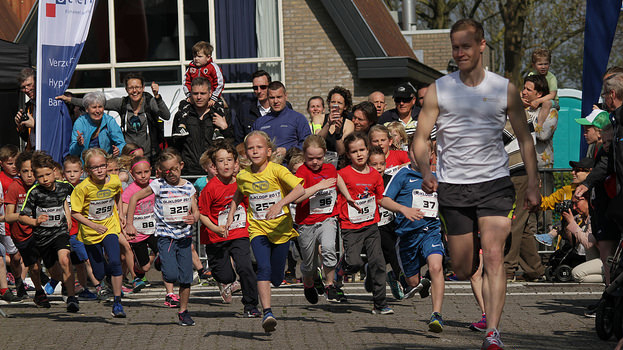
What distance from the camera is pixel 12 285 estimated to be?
13859mm

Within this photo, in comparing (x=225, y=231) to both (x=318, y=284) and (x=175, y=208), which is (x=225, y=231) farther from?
(x=318, y=284)

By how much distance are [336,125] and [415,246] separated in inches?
139

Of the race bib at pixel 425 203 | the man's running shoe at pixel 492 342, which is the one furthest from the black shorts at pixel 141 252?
the man's running shoe at pixel 492 342

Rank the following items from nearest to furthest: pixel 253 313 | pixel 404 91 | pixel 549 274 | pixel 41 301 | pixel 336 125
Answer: pixel 253 313 < pixel 41 301 < pixel 549 274 < pixel 404 91 < pixel 336 125

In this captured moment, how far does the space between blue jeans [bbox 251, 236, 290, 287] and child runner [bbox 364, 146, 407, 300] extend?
167 cm

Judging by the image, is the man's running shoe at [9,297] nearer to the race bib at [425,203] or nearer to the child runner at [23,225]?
the child runner at [23,225]

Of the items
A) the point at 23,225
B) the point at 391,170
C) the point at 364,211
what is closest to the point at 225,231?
the point at 364,211

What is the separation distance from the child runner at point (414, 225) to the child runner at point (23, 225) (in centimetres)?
418

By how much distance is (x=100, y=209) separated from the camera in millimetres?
10992

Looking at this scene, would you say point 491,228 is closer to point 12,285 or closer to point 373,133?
point 373,133

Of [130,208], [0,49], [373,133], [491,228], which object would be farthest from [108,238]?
[0,49]

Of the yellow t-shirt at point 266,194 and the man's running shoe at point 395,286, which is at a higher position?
the yellow t-shirt at point 266,194

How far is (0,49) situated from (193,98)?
12.0ft

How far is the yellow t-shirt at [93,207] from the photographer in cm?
1095
